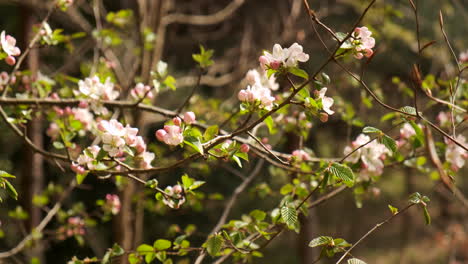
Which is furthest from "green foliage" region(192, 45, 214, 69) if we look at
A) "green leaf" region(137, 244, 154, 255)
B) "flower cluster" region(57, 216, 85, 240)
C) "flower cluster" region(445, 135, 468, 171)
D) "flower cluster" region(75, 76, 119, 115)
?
"flower cluster" region(57, 216, 85, 240)

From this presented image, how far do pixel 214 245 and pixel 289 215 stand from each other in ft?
0.58

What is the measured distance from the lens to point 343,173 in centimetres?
100

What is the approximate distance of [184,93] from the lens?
479 cm

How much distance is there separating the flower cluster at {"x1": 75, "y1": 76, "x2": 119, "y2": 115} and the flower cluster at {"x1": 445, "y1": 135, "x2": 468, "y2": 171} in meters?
0.99

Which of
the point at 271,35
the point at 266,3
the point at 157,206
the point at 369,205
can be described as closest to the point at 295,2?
the point at 271,35

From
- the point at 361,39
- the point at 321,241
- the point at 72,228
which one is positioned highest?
the point at 361,39

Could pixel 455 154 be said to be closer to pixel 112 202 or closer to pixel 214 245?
pixel 214 245

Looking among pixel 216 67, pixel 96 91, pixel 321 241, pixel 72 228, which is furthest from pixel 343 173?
pixel 216 67

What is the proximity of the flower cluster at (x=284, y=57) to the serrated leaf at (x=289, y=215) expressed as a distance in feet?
1.08

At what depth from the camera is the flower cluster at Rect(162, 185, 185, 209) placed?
1.06 m

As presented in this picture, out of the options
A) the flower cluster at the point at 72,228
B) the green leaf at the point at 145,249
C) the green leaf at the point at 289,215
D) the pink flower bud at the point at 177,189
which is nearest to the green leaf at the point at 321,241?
the green leaf at the point at 289,215

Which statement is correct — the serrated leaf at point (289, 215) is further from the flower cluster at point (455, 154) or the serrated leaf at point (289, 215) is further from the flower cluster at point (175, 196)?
the flower cluster at point (455, 154)

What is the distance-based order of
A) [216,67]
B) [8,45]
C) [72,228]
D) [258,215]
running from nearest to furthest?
[8,45]
[258,215]
[72,228]
[216,67]

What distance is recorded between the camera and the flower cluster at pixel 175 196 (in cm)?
106
